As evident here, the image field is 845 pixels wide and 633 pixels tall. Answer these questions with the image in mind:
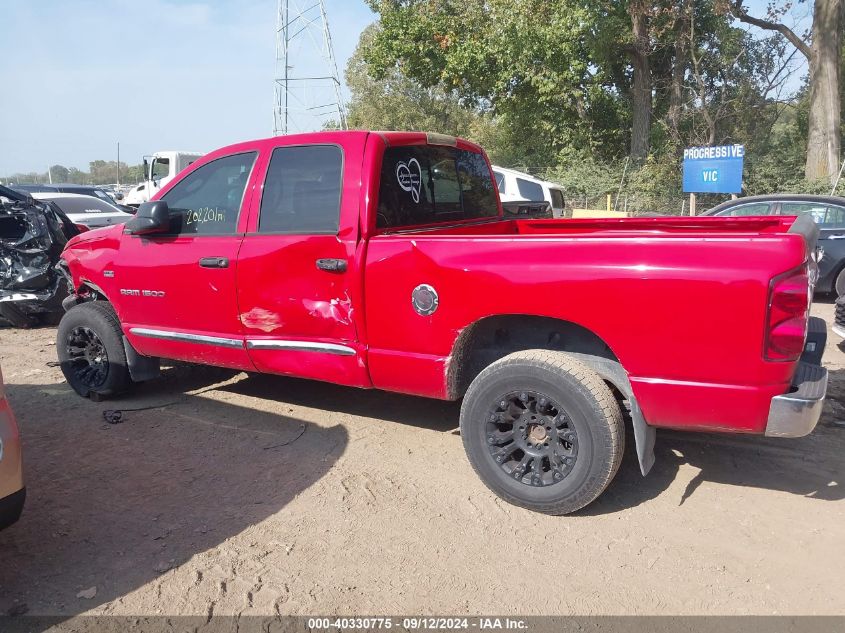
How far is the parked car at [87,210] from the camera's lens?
12.4 metres

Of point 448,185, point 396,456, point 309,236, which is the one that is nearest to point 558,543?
point 396,456

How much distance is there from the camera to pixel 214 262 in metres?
4.33

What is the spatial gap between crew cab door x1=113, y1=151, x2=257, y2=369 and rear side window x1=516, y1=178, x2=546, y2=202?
995cm

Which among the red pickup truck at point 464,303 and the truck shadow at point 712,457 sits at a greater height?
the red pickup truck at point 464,303

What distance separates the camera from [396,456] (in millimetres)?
4180

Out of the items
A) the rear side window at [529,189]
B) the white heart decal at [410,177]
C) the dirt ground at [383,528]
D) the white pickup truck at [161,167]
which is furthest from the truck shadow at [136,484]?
the white pickup truck at [161,167]

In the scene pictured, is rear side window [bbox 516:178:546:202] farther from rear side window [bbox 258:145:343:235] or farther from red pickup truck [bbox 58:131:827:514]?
rear side window [bbox 258:145:343:235]

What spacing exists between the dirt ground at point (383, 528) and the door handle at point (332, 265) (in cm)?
120

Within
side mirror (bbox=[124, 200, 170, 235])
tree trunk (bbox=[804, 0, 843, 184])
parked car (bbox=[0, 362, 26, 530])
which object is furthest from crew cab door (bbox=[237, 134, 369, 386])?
tree trunk (bbox=[804, 0, 843, 184])

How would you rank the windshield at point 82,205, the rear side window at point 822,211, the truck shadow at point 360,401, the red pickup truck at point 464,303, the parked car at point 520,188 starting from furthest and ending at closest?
the parked car at point 520,188
the windshield at point 82,205
the rear side window at point 822,211
the truck shadow at point 360,401
the red pickup truck at point 464,303

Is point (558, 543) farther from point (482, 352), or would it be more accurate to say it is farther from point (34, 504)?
point (34, 504)

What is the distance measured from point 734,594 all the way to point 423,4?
926 inches

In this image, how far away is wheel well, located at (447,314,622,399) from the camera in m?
3.52

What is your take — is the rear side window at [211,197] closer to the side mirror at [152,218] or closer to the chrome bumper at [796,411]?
the side mirror at [152,218]
